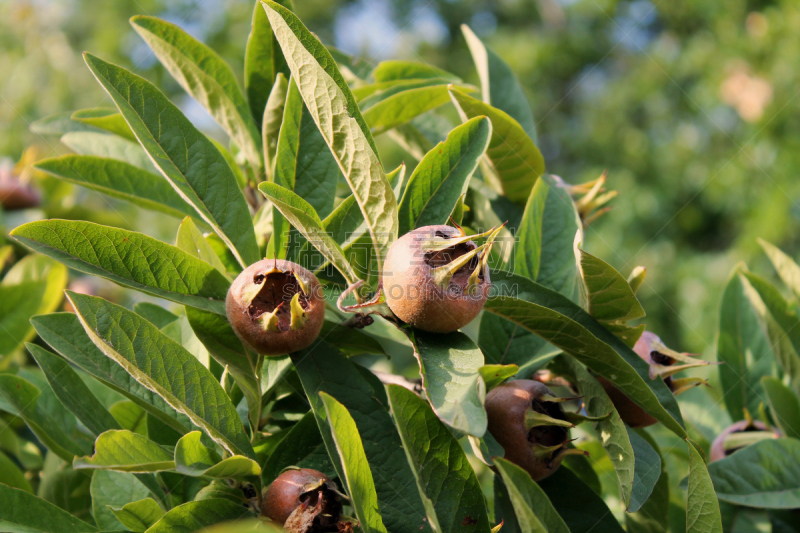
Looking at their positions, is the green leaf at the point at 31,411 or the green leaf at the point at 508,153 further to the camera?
the green leaf at the point at 508,153

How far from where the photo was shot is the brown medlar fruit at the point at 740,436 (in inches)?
51.7

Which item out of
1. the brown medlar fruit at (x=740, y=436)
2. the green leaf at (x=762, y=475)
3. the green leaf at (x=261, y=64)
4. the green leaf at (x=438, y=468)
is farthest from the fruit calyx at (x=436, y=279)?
the brown medlar fruit at (x=740, y=436)

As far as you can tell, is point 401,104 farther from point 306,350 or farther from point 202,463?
point 202,463

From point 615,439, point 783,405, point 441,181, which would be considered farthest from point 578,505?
point 783,405

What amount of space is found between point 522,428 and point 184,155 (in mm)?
658

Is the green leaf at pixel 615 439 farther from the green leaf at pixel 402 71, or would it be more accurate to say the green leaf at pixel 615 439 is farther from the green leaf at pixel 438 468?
the green leaf at pixel 402 71

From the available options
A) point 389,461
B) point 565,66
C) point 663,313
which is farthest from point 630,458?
point 565,66

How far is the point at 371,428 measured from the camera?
33.1 inches

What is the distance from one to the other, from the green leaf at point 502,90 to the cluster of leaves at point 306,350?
18 centimetres

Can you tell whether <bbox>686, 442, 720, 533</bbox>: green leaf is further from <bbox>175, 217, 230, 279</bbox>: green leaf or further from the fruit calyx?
<bbox>175, 217, 230, 279</bbox>: green leaf

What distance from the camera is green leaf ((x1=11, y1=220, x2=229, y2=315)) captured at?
0.79 metres

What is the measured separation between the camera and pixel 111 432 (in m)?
0.72

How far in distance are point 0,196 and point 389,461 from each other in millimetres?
1913

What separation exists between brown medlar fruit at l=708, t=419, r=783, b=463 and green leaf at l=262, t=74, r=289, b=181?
1.16 metres
